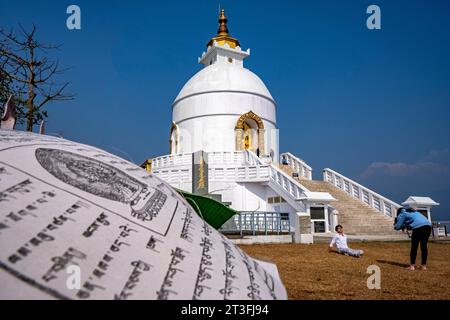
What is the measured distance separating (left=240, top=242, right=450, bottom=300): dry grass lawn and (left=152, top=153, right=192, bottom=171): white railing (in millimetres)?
13475

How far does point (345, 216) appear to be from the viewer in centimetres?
1493

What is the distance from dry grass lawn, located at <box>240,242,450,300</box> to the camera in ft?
13.0

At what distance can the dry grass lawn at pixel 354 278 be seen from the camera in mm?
3961

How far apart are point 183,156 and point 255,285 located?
19.2 meters

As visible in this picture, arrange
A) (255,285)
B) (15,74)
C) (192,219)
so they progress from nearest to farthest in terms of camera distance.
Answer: (255,285) → (192,219) → (15,74)

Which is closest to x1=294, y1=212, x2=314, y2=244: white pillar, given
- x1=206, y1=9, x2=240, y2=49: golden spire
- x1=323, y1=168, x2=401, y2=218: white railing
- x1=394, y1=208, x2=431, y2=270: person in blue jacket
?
x1=394, y1=208, x2=431, y2=270: person in blue jacket

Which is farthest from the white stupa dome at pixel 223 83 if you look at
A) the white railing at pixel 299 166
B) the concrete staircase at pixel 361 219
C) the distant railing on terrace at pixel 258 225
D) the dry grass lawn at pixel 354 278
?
the dry grass lawn at pixel 354 278

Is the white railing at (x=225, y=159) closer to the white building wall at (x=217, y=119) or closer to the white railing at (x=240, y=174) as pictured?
the white railing at (x=240, y=174)

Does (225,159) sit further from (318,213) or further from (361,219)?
(361,219)

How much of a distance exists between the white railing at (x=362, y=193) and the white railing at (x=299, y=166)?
1.80 meters

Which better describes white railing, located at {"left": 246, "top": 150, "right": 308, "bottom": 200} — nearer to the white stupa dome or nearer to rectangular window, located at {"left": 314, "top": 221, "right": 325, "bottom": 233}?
rectangular window, located at {"left": 314, "top": 221, "right": 325, "bottom": 233}

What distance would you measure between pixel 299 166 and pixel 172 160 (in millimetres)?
9296
